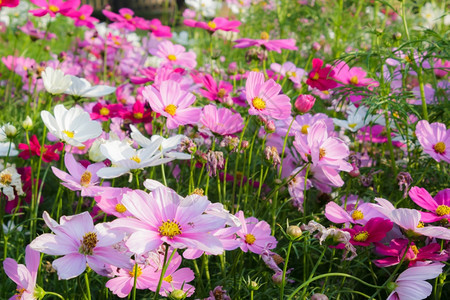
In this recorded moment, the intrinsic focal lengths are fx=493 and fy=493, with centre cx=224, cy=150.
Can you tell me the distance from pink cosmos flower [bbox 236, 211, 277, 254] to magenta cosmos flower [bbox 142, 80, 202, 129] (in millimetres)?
251

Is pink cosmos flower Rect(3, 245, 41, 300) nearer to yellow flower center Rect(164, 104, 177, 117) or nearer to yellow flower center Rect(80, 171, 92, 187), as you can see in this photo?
yellow flower center Rect(80, 171, 92, 187)

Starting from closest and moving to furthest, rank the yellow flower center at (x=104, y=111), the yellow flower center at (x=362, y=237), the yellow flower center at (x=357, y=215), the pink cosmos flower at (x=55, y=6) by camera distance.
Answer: the yellow flower center at (x=362, y=237) < the yellow flower center at (x=357, y=215) < the yellow flower center at (x=104, y=111) < the pink cosmos flower at (x=55, y=6)

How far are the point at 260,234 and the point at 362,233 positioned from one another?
7.8 inches

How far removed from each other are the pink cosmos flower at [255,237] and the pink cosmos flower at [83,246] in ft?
0.90

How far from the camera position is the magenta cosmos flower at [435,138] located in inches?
41.9

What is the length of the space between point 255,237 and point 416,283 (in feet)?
1.02

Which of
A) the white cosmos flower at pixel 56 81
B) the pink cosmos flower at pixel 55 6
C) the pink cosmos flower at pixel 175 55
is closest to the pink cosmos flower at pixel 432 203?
the white cosmos flower at pixel 56 81

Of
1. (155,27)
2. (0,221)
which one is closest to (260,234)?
(0,221)

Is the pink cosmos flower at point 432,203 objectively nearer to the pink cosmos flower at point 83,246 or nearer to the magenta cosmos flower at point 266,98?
the magenta cosmos flower at point 266,98

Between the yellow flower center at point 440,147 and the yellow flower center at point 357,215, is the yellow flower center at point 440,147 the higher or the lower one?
the higher one

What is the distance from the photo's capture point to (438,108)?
1.34 m

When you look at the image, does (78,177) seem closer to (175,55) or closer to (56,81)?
(56,81)

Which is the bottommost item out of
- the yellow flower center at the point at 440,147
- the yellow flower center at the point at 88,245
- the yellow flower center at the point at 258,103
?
the yellow flower center at the point at 88,245

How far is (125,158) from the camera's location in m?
0.84
